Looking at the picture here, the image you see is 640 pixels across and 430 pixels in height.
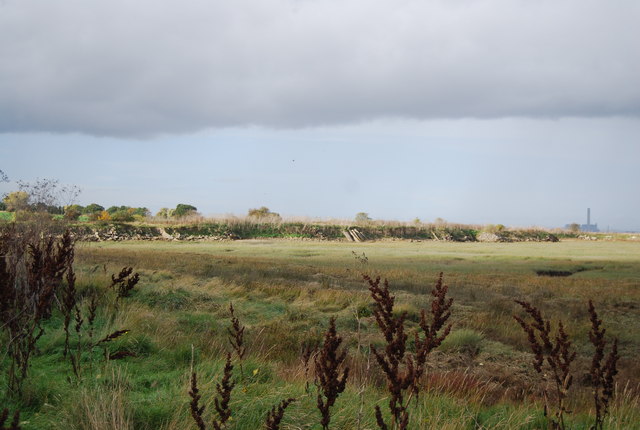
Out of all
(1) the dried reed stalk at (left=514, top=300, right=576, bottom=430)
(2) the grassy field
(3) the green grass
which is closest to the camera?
(1) the dried reed stalk at (left=514, top=300, right=576, bottom=430)

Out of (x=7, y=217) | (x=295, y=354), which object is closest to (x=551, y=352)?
(x=295, y=354)

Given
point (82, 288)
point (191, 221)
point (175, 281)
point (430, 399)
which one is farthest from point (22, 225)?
point (191, 221)

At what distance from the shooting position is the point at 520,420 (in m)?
5.00

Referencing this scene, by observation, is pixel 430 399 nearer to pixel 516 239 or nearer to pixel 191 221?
pixel 191 221

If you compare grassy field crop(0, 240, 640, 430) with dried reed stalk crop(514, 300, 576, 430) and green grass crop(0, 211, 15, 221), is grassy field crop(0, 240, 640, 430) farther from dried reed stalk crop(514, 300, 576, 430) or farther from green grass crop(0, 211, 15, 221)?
green grass crop(0, 211, 15, 221)

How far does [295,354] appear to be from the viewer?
27.5ft

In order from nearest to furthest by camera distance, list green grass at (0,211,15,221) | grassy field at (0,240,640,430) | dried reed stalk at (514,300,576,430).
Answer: dried reed stalk at (514,300,576,430)
grassy field at (0,240,640,430)
green grass at (0,211,15,221)

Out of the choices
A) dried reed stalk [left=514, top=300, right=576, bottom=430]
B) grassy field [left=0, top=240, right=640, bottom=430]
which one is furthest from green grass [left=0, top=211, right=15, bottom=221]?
dried reed stalk [left=514, top=300, right=576, bottom=430]

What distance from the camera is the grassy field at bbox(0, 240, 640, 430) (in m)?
4.46

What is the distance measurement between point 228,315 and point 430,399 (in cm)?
632

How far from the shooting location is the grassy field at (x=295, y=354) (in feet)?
14.6

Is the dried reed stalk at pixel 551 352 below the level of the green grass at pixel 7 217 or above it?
below

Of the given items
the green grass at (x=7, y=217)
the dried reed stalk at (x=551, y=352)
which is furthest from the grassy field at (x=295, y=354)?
the green grass at (x=7, y=217)

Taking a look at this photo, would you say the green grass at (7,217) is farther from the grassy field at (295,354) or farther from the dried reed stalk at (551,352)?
the dried reed stalk at (551,352)
